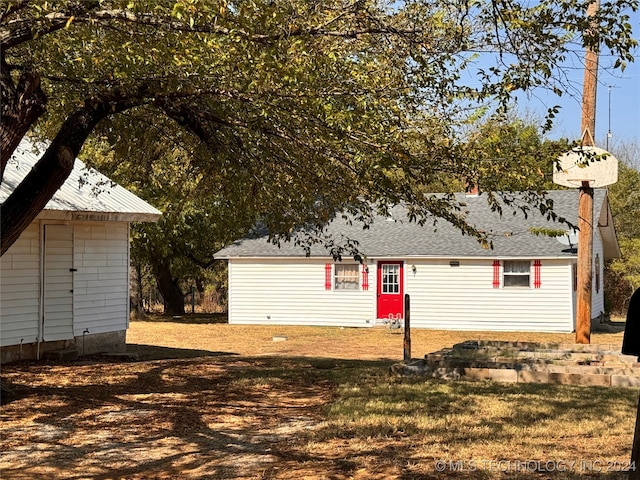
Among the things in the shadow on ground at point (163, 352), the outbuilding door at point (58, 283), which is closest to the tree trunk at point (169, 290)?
the shadow on ground at point (163, 352)

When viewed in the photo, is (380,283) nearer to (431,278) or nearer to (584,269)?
(431,278)

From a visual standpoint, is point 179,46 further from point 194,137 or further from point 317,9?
point 194,137

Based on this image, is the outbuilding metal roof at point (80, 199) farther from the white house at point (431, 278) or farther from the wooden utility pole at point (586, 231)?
the white house at point (431, 278)

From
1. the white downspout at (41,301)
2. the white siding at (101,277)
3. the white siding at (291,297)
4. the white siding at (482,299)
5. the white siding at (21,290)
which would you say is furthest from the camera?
the white siding at (291,297)

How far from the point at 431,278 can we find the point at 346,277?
332cm

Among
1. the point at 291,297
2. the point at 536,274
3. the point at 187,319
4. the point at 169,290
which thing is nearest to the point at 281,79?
the point at 536,274

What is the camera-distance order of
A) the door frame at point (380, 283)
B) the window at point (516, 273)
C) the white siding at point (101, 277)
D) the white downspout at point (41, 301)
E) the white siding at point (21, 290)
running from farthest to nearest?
the door frame at point (380, 283) < the window at point (516, 273) < the white siding at point (101, 277) < the white downspout at point (41, 301) < the white siding at point (21, 290)

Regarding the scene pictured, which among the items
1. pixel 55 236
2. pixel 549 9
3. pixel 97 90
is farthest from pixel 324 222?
pixel 55 236

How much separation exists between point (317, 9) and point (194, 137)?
3.83 meters

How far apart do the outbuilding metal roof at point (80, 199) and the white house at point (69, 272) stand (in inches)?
0.8

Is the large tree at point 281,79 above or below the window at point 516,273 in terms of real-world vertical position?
above

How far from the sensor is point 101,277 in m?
16.5

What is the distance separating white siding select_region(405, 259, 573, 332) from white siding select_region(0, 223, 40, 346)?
16234 millimetres

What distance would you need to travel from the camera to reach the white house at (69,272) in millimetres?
14172
